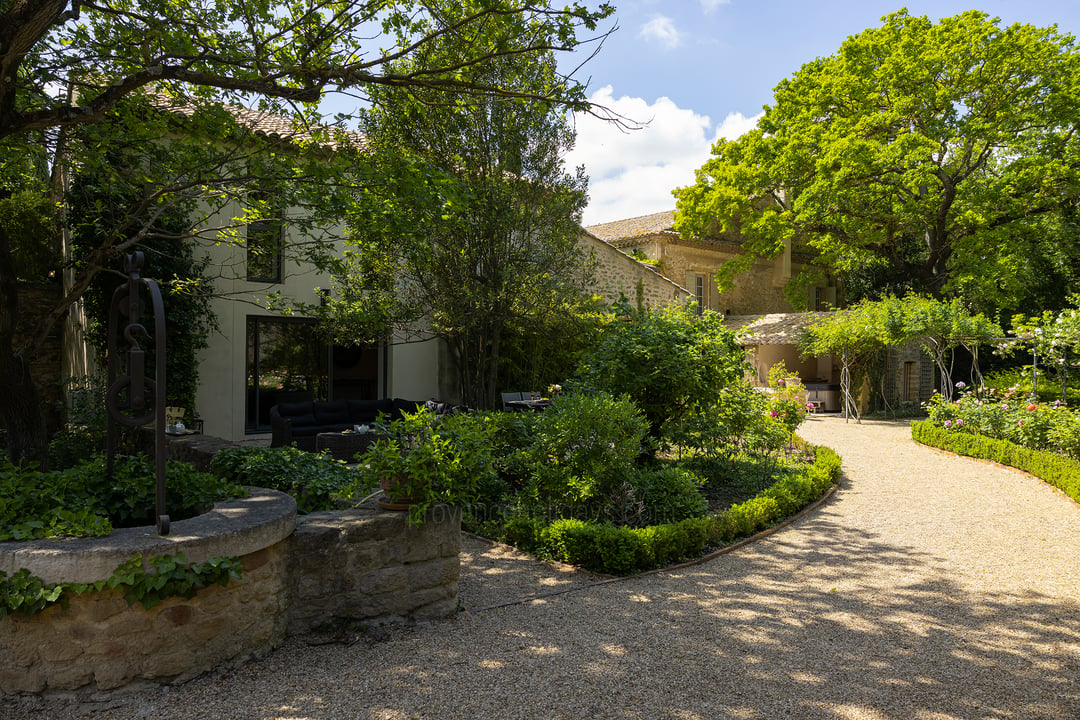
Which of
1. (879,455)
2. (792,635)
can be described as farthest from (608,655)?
(879,455)

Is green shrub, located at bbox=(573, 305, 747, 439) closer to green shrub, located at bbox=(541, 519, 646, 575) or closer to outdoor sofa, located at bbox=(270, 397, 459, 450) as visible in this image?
green shrub, located at bbox=(541, 519, 646, 575)

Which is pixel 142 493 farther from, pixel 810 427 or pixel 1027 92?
pixel 1027 92

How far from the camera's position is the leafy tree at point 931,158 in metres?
17.1

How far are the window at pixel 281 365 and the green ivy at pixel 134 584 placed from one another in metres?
9.90

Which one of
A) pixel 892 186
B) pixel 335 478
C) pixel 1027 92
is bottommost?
pixel 335 478

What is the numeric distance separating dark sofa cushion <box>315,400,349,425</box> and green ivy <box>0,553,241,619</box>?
8.45 metres

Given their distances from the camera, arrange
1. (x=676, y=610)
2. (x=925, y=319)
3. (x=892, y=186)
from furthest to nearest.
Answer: (x=892, y=186) < (x=925, y=319) < (x=676, y=610)

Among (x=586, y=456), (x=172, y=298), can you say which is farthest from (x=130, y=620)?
(x=172, y=298)

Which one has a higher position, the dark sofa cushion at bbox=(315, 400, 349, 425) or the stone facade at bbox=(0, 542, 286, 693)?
the dark sofa cushion at bbox=(315, 400, 349, 425)

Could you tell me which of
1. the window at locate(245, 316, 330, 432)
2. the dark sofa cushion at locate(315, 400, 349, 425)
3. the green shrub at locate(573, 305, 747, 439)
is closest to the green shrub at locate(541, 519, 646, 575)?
the green shrub at locate(573, 305, 747, 439)

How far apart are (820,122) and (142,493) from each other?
21570 millimetres

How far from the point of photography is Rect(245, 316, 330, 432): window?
1244 centimetres

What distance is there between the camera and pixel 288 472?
5316 mm

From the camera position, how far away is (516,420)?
755 centimetres
